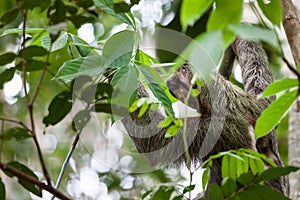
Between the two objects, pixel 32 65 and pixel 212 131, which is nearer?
pixel 32 65

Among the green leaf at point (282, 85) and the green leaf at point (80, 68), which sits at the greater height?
the green leaf at point (282, 85)

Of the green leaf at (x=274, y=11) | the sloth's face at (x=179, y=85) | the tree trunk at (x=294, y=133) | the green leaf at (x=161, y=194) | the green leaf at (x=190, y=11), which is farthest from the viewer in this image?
the sloth's face at (x=179, y=85)

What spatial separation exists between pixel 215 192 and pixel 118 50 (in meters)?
0.53

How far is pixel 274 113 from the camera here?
3.23 ft

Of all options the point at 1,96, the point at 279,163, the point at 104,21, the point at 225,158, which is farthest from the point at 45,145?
the point at 225,158

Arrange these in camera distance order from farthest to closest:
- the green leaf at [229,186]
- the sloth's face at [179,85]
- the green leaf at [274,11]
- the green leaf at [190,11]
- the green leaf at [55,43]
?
the sloth's face at [179,85]
the green leaf at [55,43]
the green leaf at [229,186]
the green leaf at [274,11]
the green leaf at [190,11]

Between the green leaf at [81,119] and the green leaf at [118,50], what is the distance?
0.74 ft

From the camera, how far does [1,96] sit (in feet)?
11.3

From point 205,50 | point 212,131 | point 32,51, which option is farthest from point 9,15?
point 212,131

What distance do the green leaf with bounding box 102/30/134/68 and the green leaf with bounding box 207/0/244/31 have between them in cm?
60

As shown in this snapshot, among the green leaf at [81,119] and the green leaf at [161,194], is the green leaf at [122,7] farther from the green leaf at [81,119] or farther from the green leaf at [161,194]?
the green leaf at [161,194]

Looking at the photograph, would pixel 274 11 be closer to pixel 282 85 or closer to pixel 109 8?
pixel 282 85

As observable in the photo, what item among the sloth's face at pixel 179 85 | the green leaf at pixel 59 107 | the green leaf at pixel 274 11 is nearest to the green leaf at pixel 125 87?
the green leaf at pixel 59 107

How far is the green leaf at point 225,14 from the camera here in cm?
66
